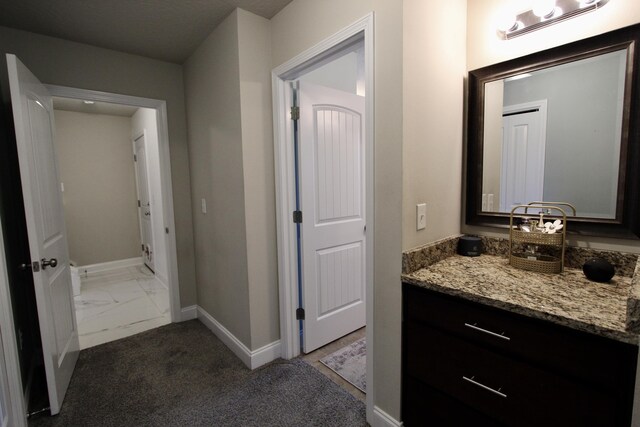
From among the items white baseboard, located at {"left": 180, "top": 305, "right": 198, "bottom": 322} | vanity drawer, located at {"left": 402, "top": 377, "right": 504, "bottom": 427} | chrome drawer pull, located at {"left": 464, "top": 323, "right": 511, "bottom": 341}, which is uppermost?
chrome drawer pull, located at {"left": 464, "top": 323, "right": 511, "bottom": 341}

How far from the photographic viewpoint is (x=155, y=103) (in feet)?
8.71

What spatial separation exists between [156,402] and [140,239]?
375cm

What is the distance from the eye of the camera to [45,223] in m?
1.80

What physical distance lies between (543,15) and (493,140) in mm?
572

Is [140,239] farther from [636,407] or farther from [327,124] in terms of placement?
[636,407]

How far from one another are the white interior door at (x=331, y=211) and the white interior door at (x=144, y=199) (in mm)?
2997

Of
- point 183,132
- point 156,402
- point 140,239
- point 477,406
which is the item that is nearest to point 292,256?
point 156,402

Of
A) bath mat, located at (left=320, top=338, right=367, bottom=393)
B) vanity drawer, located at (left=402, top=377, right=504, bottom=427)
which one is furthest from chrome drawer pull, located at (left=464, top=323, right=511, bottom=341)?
bath mat, located at (left=320, top=338, right=367, bottom=393)

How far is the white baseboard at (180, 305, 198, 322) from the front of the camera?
2893 millimetres

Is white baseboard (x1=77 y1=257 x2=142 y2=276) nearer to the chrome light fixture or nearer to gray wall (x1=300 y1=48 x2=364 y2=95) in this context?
gray wall (x1=300 y1=48 x2=364 y2=95)

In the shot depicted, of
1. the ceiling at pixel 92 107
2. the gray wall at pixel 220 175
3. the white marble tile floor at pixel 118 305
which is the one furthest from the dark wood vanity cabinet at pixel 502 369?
the ceiling at pixel 92 107

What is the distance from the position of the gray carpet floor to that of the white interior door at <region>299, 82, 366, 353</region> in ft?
1.44

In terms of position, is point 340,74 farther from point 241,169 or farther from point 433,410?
point 433,410

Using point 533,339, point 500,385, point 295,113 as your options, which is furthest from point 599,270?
point 295,113
